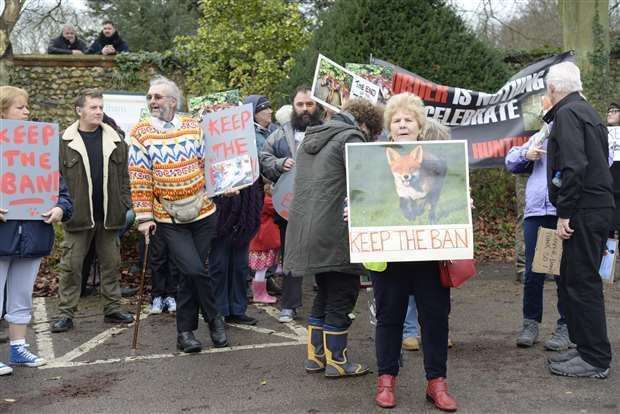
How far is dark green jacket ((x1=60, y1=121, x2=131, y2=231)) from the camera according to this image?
722 cm

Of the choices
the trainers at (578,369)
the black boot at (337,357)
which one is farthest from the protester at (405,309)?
the trainers at (578,369)

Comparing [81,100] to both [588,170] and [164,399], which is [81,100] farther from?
[588,170]

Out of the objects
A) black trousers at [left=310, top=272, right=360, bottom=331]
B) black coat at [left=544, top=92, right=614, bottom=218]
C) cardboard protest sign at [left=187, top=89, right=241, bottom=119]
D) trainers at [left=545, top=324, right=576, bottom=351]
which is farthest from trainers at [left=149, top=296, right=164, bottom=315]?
black coat at [left=544, top=92, right=614, bottom=218]

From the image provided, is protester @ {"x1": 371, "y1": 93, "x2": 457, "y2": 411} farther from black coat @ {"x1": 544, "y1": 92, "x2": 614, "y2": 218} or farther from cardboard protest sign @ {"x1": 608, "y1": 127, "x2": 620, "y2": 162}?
cardboard protest sign @ {"x1": 608, "y1": 127, "x2": 620, "y2": 162}

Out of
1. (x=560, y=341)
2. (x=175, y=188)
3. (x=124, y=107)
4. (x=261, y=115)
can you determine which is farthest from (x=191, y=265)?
(x=124, y=107)

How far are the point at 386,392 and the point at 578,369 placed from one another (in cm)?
147

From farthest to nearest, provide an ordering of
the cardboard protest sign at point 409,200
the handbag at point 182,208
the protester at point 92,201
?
1. the protester at point 92,201
2. the handbag at point 182,208
3. the cardboard protest sign at point 409,200

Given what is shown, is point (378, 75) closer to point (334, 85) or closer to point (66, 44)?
point (334, 85)

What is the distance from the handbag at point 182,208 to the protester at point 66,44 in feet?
37.9

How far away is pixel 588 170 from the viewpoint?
207 inches

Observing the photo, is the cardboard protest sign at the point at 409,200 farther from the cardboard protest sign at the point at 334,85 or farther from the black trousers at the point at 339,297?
the cardboard protest sign at the point at 334,85

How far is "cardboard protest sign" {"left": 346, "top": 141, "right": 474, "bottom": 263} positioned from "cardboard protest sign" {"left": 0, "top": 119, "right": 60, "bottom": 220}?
98.1 inches

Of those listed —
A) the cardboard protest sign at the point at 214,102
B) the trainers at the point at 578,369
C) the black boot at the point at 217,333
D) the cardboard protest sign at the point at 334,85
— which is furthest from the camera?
the cardboard protest sign at the point at 214,102

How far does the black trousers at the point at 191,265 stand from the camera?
5992 millimetres
